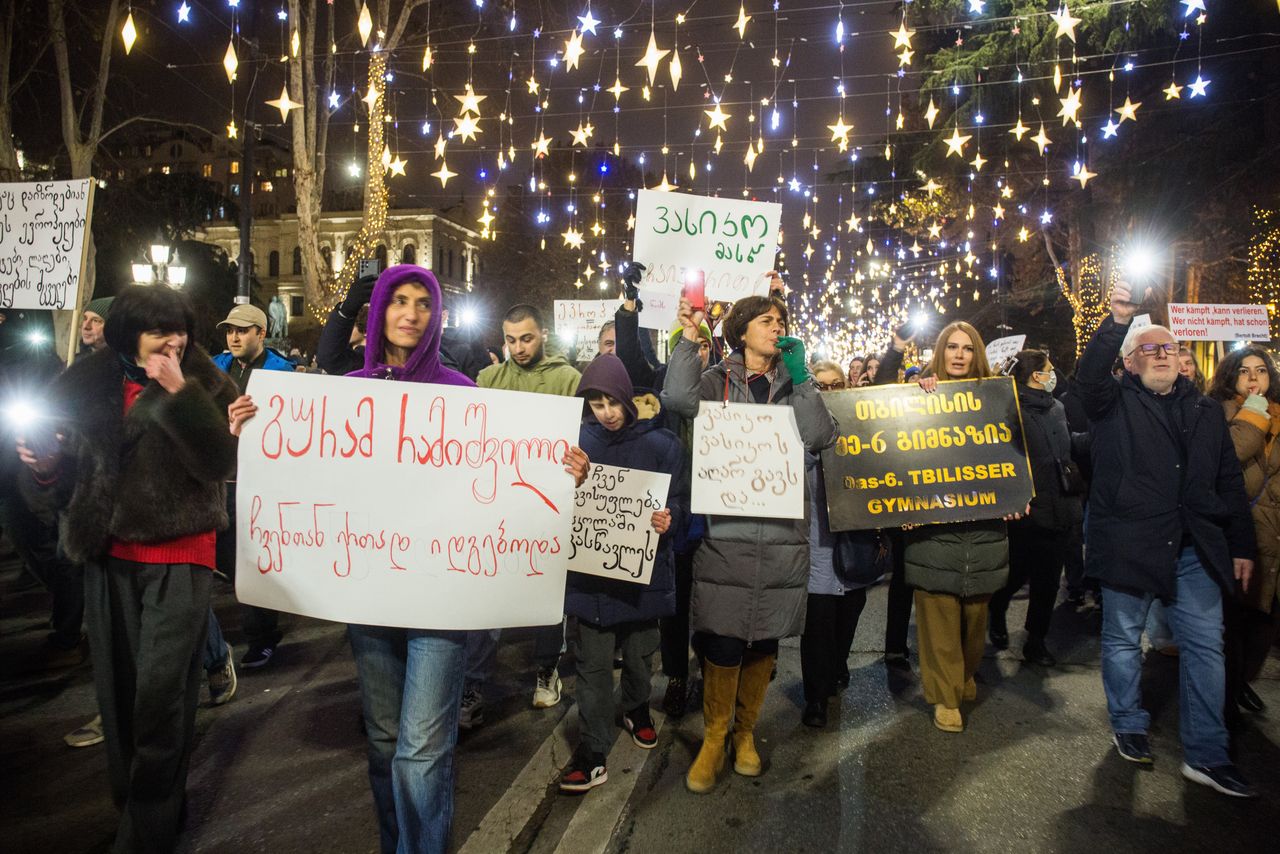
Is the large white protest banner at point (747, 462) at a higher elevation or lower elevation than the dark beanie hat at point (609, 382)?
lower

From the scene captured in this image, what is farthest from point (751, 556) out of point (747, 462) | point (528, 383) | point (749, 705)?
point (528, 383)

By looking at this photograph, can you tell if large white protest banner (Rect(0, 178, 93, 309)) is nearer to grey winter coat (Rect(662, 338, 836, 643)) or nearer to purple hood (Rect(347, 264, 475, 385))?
purple hood (Rect(347, 264, 475, 385))

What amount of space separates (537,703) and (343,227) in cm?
7636

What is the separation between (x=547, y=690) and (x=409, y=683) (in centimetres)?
230

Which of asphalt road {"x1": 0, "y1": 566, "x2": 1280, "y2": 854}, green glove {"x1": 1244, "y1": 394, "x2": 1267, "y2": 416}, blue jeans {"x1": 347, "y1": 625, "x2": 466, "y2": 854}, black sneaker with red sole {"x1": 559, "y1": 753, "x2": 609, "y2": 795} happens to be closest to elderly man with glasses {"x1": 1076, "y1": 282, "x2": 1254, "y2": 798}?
asphalt road {"x1": 0, "y1": 566, "x2": 1280, "y2": 854}

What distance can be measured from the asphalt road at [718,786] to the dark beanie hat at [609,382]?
183 centimetres

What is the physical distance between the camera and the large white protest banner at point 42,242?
527 cm

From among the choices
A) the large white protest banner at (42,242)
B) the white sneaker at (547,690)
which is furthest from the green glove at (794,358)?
the large white protest banner at (42,242)

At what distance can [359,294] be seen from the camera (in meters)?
3.25

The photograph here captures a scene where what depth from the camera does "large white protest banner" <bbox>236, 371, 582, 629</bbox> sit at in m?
2.79

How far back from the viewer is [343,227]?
73.9 meters

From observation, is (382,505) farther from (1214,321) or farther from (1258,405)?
(1214,321)

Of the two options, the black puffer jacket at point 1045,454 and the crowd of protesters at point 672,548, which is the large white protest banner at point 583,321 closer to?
the crowd of protesters at point 672,548

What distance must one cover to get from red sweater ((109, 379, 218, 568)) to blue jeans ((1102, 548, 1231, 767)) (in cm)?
417
